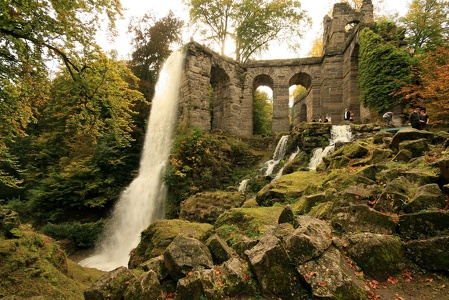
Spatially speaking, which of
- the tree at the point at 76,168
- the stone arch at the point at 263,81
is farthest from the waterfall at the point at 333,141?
the stone arch at the point at 263,81

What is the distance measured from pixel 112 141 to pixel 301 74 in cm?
1460

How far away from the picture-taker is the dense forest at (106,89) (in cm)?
602

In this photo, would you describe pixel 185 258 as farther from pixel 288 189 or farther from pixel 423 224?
pixel 288 189

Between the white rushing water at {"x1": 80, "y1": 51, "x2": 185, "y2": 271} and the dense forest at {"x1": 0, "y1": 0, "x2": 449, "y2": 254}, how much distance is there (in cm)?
82

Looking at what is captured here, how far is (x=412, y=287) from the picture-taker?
8.60 feet

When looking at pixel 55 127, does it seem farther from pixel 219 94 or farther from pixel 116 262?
pixel 116 262

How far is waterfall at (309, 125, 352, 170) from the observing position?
953 centimetres

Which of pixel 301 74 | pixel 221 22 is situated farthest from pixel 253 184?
pixel 221 22

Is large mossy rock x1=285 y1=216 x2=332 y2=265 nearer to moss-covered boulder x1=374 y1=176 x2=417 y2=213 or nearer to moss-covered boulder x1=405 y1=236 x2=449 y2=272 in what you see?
moss-covered boulder x1=405 y1=236 x2=449 y2=272

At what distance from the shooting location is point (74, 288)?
464 centimetres

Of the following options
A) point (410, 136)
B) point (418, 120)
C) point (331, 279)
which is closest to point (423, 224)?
point (331, 279)

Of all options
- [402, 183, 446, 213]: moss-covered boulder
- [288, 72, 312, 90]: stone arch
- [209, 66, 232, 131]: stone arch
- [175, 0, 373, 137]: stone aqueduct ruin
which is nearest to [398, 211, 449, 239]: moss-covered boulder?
[402, 183, 446, 213]: moss-covered boulder

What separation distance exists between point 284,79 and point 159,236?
16.1 meters

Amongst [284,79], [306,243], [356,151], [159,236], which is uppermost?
[284,79]
